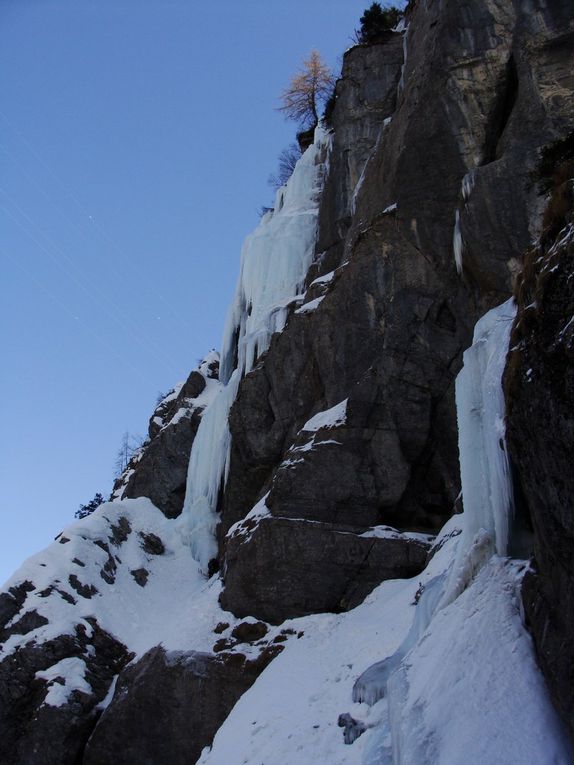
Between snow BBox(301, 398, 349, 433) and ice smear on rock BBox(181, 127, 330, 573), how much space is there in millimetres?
5598

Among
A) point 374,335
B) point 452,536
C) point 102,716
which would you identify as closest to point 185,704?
point 102,716

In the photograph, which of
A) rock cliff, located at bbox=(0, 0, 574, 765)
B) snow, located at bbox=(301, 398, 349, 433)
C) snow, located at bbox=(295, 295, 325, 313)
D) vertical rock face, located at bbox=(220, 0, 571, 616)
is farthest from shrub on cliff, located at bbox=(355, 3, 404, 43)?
snow, located at bbox=(301, 398, 349, 433)

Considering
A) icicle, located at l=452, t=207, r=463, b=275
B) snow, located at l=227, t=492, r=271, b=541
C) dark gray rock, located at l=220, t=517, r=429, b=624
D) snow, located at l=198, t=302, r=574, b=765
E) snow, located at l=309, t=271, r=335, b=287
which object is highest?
snow, located at l=309, t=271, r=335, b=287

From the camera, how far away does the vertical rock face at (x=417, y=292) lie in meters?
17.0

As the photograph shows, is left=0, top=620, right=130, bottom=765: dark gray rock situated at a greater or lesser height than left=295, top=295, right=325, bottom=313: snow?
lesser

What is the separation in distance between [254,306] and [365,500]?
11.2m

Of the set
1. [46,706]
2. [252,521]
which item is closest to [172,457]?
[252,521]

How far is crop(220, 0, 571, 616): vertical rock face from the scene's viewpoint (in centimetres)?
1702

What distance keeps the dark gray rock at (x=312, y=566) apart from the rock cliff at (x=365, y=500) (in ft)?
0.16

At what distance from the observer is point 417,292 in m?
19.0

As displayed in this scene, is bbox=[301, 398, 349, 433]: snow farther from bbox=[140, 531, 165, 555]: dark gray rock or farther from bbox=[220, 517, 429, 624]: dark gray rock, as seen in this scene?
bbox=[140, 531, 165, 555]: dark gray rock

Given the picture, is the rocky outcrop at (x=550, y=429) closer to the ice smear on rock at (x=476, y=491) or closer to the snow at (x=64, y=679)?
the ice smear on rock at (x=476, y=491)

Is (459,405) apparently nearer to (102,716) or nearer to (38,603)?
(102,716)

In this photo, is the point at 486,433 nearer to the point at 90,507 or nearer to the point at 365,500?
the point at 365,500
